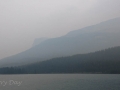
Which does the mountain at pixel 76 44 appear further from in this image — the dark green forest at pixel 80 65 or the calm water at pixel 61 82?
the calm water at pixel 61 82

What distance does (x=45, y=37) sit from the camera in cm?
404

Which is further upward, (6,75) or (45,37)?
(45,37)

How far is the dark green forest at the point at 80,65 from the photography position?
3.85 meters

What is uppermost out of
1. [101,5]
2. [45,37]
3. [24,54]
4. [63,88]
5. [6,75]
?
[101,5]

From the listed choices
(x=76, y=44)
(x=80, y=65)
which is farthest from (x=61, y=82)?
(x=76, y=44)

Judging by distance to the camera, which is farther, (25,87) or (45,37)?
(45,37)

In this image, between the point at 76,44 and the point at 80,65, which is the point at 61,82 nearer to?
the point at 80,65

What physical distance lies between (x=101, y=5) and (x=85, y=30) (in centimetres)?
64

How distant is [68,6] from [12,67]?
5.67 ft

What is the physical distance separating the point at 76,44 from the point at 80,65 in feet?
1.44

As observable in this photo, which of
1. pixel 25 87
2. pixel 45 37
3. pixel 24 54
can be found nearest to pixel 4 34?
pixel 24 54

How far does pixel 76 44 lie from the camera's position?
13.0 feet

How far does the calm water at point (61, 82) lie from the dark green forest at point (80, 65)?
0.10 m

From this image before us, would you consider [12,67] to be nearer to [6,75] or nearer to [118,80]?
[6,75]
